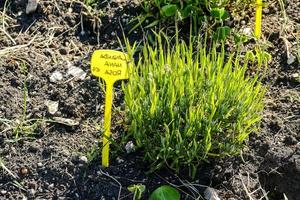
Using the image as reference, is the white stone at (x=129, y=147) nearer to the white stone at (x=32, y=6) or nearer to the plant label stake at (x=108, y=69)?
the plant label stake at (x=108, y=69)

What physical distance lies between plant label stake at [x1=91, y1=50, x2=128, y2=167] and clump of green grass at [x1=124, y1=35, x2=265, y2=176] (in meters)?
0.04

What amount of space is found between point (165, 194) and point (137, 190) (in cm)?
9

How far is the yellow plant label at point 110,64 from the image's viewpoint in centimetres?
194

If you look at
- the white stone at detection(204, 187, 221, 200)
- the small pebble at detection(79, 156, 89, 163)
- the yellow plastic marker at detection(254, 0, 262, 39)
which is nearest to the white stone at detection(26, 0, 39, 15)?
the small pebble at detection(79, 156, 89, 163)

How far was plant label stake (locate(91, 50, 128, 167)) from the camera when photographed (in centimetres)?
194

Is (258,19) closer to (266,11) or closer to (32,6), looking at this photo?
(266,11)

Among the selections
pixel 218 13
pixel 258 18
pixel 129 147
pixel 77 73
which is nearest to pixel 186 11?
pixel 218 13

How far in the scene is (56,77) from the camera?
2.19 meters

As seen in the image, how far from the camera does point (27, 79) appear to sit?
2.18 metres

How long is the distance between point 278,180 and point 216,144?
25 cm

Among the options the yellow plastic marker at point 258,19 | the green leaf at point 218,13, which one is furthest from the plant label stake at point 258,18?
the green leaf at point 218,13

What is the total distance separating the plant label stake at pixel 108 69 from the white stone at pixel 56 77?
0.26 meters

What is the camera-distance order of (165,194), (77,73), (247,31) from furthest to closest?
(247,31) → (77,73) → (165,194)

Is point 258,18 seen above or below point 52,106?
above
